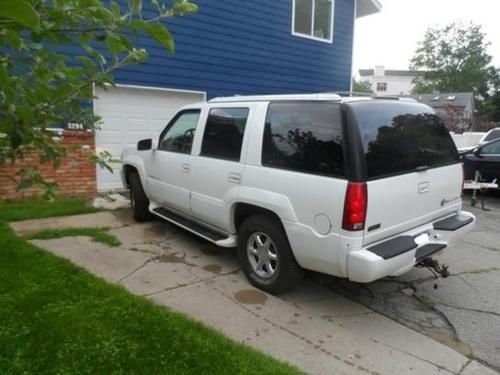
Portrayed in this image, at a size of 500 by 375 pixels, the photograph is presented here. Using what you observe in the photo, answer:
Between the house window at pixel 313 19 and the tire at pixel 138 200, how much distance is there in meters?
7.09

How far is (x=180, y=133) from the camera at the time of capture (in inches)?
209

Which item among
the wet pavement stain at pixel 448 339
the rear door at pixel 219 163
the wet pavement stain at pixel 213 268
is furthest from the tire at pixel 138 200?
the wet pavement stain at pixel 448 339

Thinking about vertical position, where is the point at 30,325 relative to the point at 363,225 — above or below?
below

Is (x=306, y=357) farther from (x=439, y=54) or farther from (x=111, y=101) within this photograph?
(x=439, y=54)

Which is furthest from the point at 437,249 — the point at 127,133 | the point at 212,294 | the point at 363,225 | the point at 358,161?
the point at 127,133

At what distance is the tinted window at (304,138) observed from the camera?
11.1ft

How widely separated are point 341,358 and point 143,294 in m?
1.92

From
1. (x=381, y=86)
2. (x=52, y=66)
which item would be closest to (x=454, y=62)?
(x=381, y=86)

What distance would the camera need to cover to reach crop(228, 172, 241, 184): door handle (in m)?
4.14

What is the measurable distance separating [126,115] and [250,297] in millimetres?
6143

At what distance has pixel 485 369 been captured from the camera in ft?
9.77

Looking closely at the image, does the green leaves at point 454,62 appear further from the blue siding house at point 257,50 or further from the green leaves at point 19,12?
the green leaves at point 19,12

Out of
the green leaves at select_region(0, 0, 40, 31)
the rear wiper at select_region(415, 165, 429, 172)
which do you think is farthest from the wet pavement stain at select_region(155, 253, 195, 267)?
the green leaves at select_region(0, 0, 40, 31)

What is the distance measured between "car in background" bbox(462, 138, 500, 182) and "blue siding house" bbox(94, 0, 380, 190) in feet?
14.5
